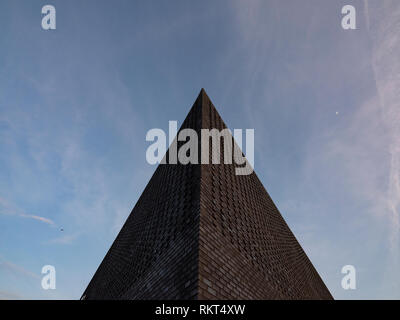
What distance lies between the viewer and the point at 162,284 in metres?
5.07

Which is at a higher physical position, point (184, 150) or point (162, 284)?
point (184, 150)

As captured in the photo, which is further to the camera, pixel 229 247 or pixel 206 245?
pixel 229 247

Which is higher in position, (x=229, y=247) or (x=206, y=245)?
(x=206, y=245)

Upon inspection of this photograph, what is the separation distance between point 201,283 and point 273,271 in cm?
593

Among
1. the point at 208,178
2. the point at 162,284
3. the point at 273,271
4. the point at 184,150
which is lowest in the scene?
the point at 273,271
